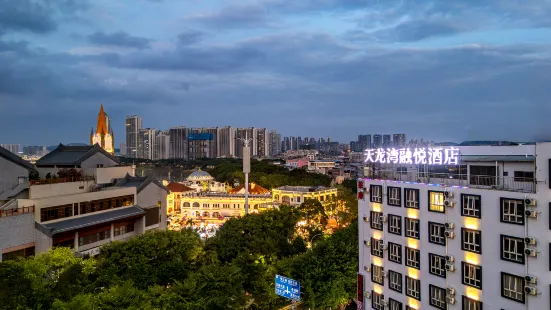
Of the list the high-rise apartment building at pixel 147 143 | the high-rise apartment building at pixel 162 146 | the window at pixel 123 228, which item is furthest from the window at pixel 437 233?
the high-rise apartment building at pixel 147 143

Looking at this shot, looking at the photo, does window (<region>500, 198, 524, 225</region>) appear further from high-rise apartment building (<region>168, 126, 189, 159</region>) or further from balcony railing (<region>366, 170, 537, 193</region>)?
high-rise apartment building (<region>168, 126, 189, 159</region>)

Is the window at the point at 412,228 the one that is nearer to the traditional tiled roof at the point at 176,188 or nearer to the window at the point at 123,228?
the window at the point at 123,228

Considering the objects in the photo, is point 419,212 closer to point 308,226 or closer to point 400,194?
point 400,194

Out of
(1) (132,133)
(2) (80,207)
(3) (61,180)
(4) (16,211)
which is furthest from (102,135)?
(1) (132,133)

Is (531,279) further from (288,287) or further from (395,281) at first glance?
(288,287)

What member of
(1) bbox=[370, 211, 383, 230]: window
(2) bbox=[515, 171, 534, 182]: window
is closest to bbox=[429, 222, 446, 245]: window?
(1) bbox=[370, 211, 383, 230]: window

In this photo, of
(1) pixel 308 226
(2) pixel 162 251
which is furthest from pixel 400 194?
(1) pixel 308 226

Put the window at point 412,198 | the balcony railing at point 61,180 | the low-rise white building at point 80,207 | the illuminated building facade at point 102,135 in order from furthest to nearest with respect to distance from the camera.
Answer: the illuminated building facade at point 102,135 < the balcony railing at point 61,180 < the low-rise white building at point 80,207 < the window at point 412,198
